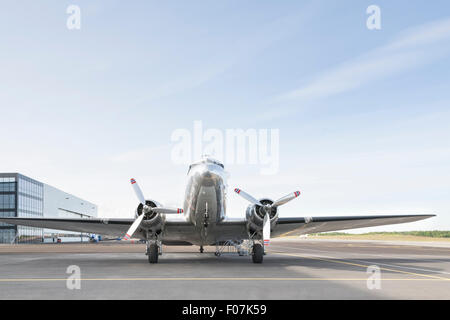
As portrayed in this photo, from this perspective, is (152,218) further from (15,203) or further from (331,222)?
(15,203)

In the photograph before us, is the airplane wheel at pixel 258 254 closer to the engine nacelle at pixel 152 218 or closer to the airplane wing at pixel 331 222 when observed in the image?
the airplane wing at pixel 331 222

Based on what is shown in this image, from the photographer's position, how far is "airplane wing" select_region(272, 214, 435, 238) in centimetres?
2103

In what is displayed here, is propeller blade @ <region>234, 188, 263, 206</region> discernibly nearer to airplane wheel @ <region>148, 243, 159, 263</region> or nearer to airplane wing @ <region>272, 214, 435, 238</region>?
airplane wing @ <region>272, 214, 435, 238</region>

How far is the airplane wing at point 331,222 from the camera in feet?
69.0

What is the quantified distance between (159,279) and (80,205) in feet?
369

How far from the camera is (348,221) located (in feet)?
73.6

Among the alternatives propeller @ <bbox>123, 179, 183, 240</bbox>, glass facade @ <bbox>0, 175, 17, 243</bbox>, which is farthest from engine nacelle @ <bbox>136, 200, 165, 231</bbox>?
glass facade @ <bbox>0, 175, 17, 243</bbox>

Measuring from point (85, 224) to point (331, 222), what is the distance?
14227 millimetres

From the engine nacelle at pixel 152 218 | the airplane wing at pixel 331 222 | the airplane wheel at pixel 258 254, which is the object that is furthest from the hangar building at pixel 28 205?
the airplane wheel at pixel 258 254

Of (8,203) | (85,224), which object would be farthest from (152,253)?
(8,203)

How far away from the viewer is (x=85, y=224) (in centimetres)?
2216

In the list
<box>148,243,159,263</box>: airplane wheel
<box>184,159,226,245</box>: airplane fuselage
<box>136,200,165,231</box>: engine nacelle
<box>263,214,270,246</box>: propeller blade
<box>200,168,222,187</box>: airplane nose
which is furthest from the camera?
<box>136,200,165,231</box>: engine nacelle

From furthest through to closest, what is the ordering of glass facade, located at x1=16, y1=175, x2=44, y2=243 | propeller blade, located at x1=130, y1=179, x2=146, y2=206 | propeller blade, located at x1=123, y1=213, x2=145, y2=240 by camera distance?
glass facade, located at x1=16, y1=175, x2=44, y2=243 < propeller blade, located at x1=130, y1=179, x2=146, y2=206 < propeller blade, located at x1=123, y1=213, x2=145, y2=240
